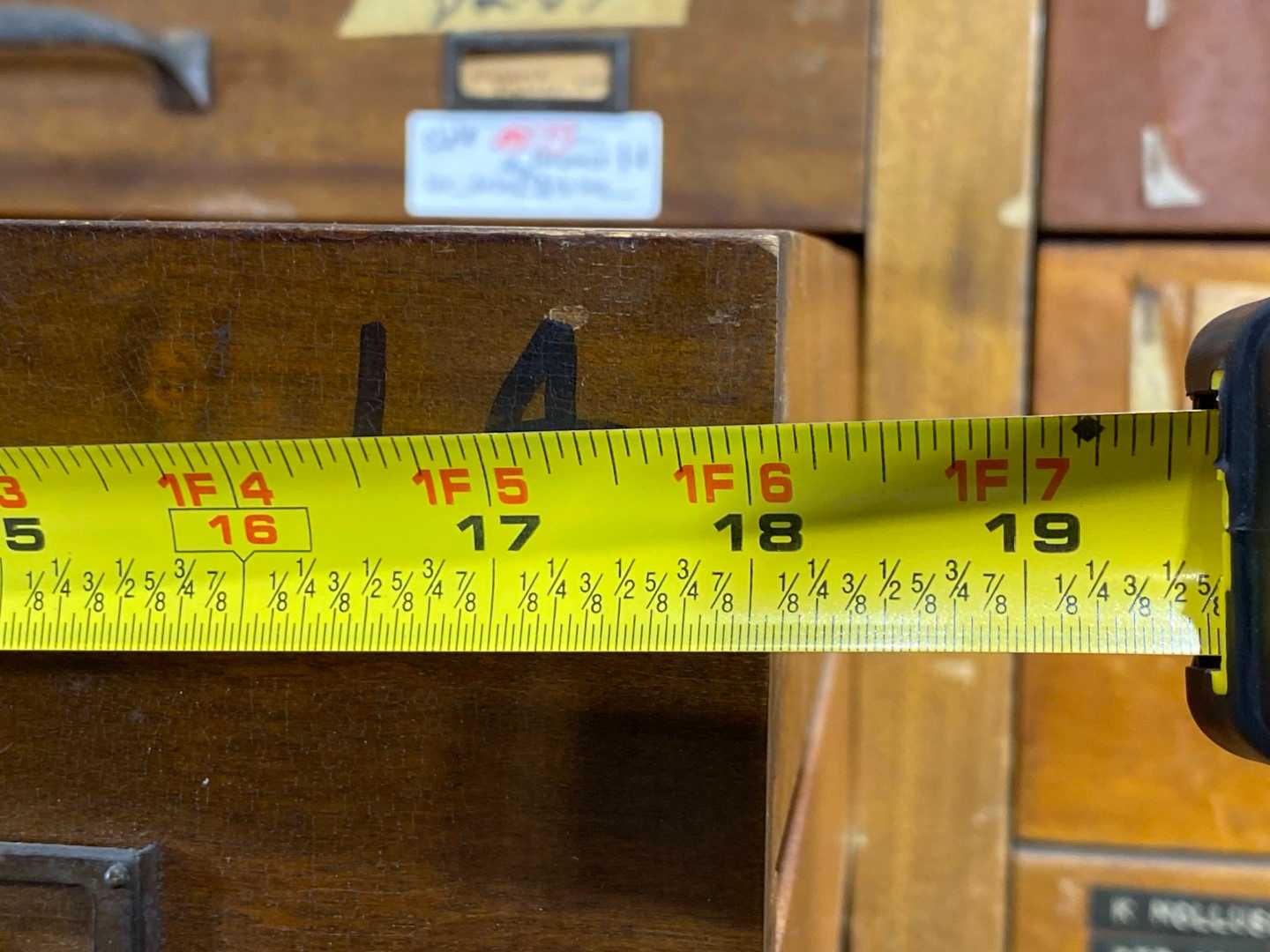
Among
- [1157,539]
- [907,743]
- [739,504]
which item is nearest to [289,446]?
[739,504]

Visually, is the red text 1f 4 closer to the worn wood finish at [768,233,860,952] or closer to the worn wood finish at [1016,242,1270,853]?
the worn wood finish at [768,233,860,952]

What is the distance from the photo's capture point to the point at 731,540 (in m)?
0.30

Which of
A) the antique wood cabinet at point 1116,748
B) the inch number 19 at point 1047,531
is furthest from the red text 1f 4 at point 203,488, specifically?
the antique wood cabinet at point 1116,748

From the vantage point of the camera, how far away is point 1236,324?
0.93 ft

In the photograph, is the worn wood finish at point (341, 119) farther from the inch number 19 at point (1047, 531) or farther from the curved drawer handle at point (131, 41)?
the inch number 19 at point (1047, 531)

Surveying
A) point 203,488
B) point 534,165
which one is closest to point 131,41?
point 534,165

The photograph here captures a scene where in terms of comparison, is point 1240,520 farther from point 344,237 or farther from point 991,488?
point 344,237

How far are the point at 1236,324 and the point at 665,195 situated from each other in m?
0.35

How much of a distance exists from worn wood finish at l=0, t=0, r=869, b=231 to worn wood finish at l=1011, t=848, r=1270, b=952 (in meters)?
0.42

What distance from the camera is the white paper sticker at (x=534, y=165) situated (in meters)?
0.57

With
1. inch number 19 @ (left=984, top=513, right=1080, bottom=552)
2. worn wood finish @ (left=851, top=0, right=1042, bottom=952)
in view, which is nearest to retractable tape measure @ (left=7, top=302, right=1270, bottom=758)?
inch number 19 @ (left=984, top=513, right=1080, bottom=552)

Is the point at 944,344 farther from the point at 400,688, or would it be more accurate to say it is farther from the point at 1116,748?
the point at 400,688

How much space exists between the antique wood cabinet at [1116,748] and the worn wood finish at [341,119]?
16 cm

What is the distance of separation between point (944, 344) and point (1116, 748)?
27 cm
